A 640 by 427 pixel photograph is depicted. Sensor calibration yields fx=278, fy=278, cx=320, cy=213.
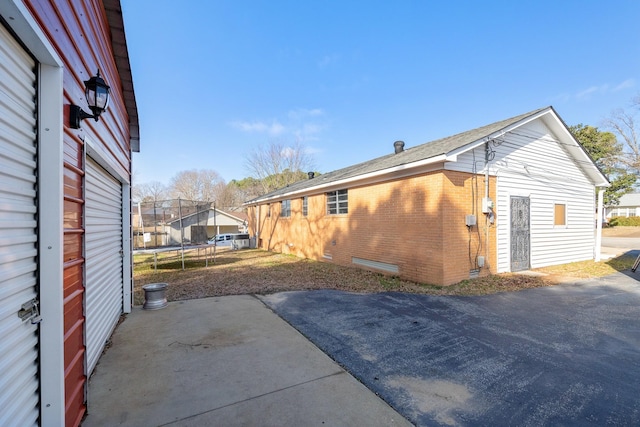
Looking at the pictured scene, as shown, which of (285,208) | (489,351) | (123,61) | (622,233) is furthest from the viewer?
(622,233)

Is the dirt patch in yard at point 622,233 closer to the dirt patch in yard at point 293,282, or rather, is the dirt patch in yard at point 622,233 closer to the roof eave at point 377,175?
the dirt patch in yard at point 293,282

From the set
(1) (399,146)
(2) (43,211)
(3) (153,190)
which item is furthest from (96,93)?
(3) (153,190)

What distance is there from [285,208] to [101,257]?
1138 centimetres

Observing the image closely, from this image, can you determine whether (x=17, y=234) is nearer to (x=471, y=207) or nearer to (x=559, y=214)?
(x=471, y=207)

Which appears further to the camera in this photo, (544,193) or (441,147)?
(544,193)

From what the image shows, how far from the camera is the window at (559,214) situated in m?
9.59

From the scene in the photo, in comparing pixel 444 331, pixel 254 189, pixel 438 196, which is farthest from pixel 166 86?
pixel 254 189

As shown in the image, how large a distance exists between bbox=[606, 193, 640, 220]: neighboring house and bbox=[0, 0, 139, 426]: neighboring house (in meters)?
54.1

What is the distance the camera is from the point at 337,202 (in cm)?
1072

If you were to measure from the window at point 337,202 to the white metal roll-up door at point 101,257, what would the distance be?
7.00m

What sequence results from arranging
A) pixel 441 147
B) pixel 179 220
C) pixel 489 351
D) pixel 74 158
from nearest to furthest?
1. pixel 74 158
2. pixel 489 351
3. pixel 441 147
4. pixel 179 220

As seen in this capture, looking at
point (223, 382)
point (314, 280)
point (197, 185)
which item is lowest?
Answer: point (314, 280)

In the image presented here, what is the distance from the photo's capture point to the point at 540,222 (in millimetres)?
9031

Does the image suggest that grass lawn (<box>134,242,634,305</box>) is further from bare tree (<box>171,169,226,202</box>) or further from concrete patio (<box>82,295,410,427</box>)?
bare tree (<box>171,169,226,202</box>)
